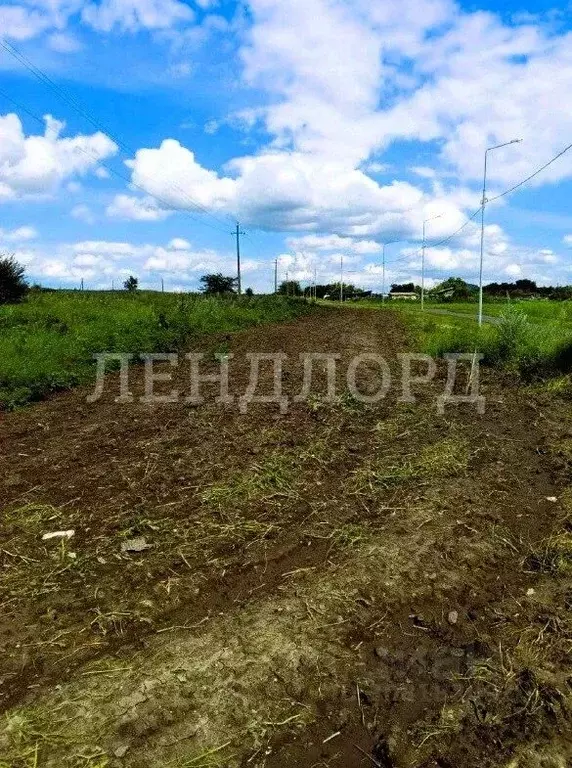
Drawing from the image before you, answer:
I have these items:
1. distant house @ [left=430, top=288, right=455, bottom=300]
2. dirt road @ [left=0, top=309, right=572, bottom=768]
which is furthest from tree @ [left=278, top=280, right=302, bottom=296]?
dirt road @ [left=0, top=309, right=572, bottom=768]

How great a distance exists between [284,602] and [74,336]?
11.8 meters

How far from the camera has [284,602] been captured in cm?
339

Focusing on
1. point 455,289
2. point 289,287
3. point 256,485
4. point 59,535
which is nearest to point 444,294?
point 455,289

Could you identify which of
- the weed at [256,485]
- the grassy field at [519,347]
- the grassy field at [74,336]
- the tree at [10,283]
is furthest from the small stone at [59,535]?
the tree at [10,283]

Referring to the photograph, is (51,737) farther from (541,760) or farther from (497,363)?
(497,363)

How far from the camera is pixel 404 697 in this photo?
2.72 meters

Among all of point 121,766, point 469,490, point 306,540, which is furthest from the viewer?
point 469,490

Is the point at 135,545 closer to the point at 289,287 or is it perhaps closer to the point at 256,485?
the point at 256,485

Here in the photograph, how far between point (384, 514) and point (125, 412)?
15.0 ft

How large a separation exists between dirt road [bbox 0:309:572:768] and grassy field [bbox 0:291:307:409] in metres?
3.20

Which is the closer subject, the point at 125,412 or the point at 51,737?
the point at 51,737

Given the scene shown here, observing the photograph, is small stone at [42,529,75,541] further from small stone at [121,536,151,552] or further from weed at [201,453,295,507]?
weed at [201,453,295,507]

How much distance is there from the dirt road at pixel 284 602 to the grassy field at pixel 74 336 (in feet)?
10.5

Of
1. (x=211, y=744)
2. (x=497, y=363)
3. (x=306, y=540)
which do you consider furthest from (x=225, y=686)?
(x=497, y=363)
